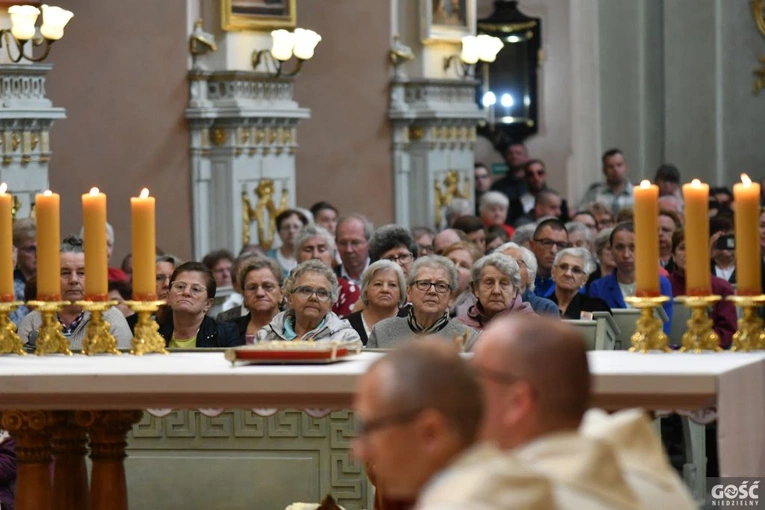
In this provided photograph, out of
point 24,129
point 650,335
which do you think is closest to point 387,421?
point 650,335

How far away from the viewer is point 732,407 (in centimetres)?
489

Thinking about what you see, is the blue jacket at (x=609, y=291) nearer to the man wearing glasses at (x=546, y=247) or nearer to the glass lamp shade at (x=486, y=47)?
the man wearing glasses at (x=546, y=247)

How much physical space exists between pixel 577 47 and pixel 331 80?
18.7ft

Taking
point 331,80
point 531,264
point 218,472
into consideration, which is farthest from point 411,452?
point 331,80

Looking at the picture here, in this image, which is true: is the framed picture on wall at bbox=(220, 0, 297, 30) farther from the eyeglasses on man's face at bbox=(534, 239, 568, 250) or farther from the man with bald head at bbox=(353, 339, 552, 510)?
the man with bald head at bbox=(353, 339, 552, 510)

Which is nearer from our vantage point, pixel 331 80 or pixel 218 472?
pixel 218 472

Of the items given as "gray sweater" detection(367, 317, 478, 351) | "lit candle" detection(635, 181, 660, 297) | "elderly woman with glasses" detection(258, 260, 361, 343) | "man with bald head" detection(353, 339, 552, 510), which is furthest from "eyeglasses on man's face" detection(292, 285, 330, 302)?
"man with bald head" detection(353, 339, 552, 510)

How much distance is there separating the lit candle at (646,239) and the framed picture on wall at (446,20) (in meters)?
14.0

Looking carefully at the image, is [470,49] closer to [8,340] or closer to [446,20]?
[446,20]

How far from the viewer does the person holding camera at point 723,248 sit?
10609 millimetres

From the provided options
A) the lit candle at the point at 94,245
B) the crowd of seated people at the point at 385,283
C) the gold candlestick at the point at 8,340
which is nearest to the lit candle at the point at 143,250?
the lit candle at the point at 94,245

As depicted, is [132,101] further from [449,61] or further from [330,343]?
[330,343]

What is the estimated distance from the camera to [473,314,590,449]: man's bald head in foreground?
369 centimetres

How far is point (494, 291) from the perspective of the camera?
8.61 m
